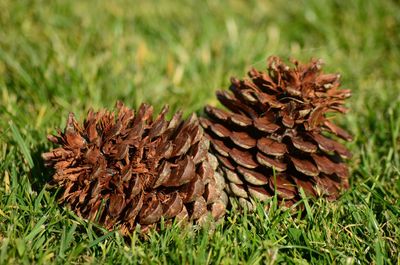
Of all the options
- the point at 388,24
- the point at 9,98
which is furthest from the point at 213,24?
the point at 9,98

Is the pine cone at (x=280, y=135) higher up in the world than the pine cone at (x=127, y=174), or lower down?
higher up

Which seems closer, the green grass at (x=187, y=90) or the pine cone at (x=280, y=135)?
the green grass at (x=187, y=90)

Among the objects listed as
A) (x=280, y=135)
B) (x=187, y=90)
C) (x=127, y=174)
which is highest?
(x=187, y=90)

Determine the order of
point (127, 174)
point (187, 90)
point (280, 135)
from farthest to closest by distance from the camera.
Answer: point (187, 90)
point (280, 135)
point (127, 174)

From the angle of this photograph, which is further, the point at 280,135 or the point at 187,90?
the point at 187,90

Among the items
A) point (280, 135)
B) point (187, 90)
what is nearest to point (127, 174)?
point (280, 135)

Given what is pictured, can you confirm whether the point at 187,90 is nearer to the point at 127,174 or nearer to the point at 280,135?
the point at 280,135
